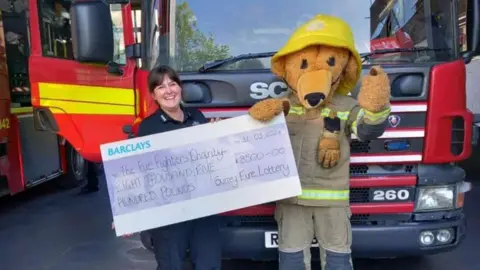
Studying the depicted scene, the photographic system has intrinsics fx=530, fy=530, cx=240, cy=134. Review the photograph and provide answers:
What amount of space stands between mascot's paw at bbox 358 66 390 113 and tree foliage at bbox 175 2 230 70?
1.08 m

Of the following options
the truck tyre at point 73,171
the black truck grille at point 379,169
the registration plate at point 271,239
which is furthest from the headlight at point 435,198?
the truck tyre at point 73,171

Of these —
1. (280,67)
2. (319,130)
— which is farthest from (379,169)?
(280,67)

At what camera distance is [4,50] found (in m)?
6.02

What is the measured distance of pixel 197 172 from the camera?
9.41ft

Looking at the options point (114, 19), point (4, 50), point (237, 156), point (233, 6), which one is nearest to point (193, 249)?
point (237, 156)

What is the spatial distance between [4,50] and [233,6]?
3.67m

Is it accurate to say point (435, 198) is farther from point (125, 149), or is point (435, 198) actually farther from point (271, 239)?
point (125, 149)

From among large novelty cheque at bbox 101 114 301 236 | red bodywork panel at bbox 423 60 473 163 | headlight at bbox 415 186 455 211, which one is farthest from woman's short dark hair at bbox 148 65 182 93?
headlight at bbox 415 186 455 211

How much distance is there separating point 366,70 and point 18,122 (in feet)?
14.5

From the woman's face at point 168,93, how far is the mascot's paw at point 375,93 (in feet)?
3.24

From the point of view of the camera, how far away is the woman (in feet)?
9.54

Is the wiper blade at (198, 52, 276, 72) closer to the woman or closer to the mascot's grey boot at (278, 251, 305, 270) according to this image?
the woman

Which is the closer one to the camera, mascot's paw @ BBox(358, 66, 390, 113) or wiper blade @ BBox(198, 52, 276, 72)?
mascot's paw @ BBox(358, 66, 390, 113)

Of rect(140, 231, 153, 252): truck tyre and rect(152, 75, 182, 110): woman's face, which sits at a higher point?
rect(152, 75, 182, 110): woman's face
